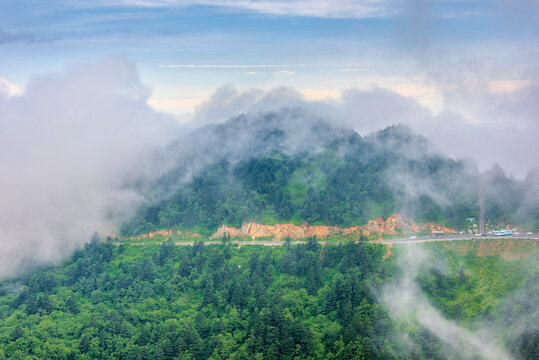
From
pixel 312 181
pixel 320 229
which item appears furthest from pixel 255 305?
pixel 312 181

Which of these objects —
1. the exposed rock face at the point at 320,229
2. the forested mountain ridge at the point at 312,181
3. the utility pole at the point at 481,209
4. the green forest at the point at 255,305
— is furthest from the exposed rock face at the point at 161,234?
the utility pole at the point at 481,209

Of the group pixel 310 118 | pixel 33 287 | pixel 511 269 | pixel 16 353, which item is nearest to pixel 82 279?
pixel 33 287

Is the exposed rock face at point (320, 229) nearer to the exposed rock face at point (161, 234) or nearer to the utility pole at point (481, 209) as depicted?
the utility pole at point (481, 209)

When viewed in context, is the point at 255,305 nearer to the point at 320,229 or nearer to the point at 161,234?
the point at 320,229

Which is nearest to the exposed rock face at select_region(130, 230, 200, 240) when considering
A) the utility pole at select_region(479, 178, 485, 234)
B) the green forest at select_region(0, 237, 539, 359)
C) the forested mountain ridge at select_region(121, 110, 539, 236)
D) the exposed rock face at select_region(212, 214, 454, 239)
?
the forested mountain ridge at select_region(121, 110, 539, 236)

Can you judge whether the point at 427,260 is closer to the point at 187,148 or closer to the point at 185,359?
the point at 185,359

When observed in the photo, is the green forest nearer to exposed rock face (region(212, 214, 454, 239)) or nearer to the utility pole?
exposed rock face (region(212, 214, 454, 239))
